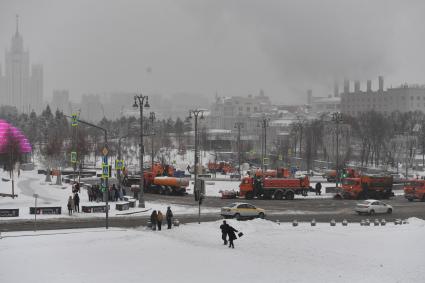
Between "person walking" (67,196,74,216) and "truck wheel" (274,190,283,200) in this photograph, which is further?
"truck wheel" (274,190,283,200)

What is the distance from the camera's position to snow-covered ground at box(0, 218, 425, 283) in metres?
26.1

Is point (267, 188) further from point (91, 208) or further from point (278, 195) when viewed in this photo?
point (91, 208)

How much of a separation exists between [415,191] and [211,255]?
3828cm

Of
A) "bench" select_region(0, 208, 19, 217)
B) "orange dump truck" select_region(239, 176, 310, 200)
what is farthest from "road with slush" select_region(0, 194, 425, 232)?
"bench" select_region(0, 208, 19, 217)

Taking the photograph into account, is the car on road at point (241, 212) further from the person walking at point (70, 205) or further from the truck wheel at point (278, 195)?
the truck wheel at point (278, 195)

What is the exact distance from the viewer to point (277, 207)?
55125mm

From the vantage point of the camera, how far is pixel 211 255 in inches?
1195

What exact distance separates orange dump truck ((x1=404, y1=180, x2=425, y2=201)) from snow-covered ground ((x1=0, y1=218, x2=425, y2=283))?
24.8m

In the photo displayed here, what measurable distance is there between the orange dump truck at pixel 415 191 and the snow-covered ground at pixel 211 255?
24779 mm

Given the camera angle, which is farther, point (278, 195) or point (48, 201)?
point (278, 195)

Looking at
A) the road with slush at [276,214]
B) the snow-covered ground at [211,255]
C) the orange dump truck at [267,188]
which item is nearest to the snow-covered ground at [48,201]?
the road with slush at [276,214]

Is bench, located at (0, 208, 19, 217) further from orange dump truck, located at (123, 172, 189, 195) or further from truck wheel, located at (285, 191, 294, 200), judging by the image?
truck wheel, located at (285, 191, 294, 200)

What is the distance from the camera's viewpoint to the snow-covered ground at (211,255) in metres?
26.1

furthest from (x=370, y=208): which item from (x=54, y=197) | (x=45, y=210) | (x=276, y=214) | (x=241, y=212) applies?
(x=54, y=197)
